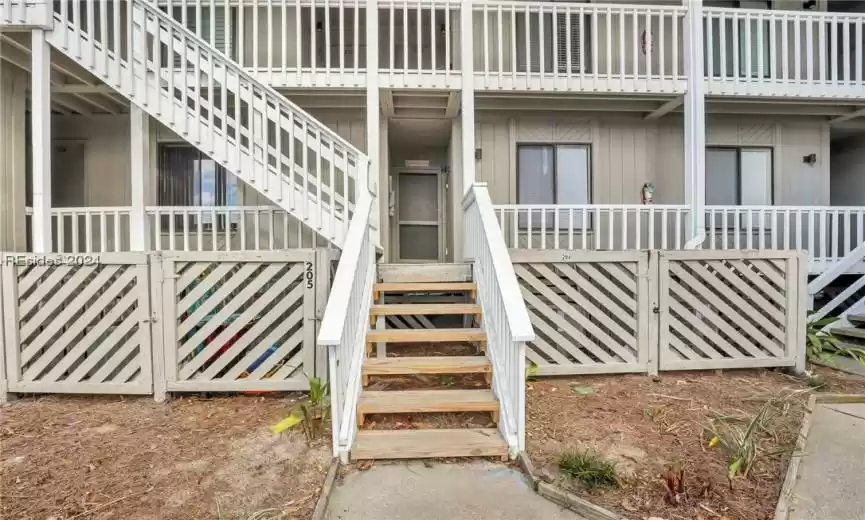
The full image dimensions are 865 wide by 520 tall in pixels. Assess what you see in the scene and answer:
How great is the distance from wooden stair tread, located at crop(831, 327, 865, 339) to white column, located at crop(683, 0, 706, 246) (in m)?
2.12

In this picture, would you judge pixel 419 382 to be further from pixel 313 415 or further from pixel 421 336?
pixel 313 415

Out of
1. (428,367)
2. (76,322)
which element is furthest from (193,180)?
(428,367)

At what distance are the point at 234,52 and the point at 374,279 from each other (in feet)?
14.1

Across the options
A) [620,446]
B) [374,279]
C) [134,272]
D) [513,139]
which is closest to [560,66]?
[513,139]

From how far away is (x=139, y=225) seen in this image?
536 centimetres

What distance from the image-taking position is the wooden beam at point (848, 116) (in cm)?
659

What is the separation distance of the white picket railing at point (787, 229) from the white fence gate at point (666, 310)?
4.10 feet

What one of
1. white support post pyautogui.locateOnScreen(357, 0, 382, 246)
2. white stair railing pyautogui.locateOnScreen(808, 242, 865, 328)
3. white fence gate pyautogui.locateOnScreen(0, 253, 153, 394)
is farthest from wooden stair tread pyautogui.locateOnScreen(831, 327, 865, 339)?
white fence gate pyautogui.locateOnScreen(0, 253, 153, 394)

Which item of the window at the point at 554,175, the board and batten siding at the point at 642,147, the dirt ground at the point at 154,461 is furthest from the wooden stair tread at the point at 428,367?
the window at the point at 554,175

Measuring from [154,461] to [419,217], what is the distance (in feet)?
18.0

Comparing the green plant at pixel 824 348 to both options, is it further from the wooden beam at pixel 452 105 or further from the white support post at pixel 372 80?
the white support post at pixel 372 80

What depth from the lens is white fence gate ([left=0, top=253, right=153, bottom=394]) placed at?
382 centimetres

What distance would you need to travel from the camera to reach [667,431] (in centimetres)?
316

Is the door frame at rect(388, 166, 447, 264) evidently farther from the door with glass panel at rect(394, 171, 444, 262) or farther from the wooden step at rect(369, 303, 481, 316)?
the wooden step at rect(369, 303, 481, 316)
